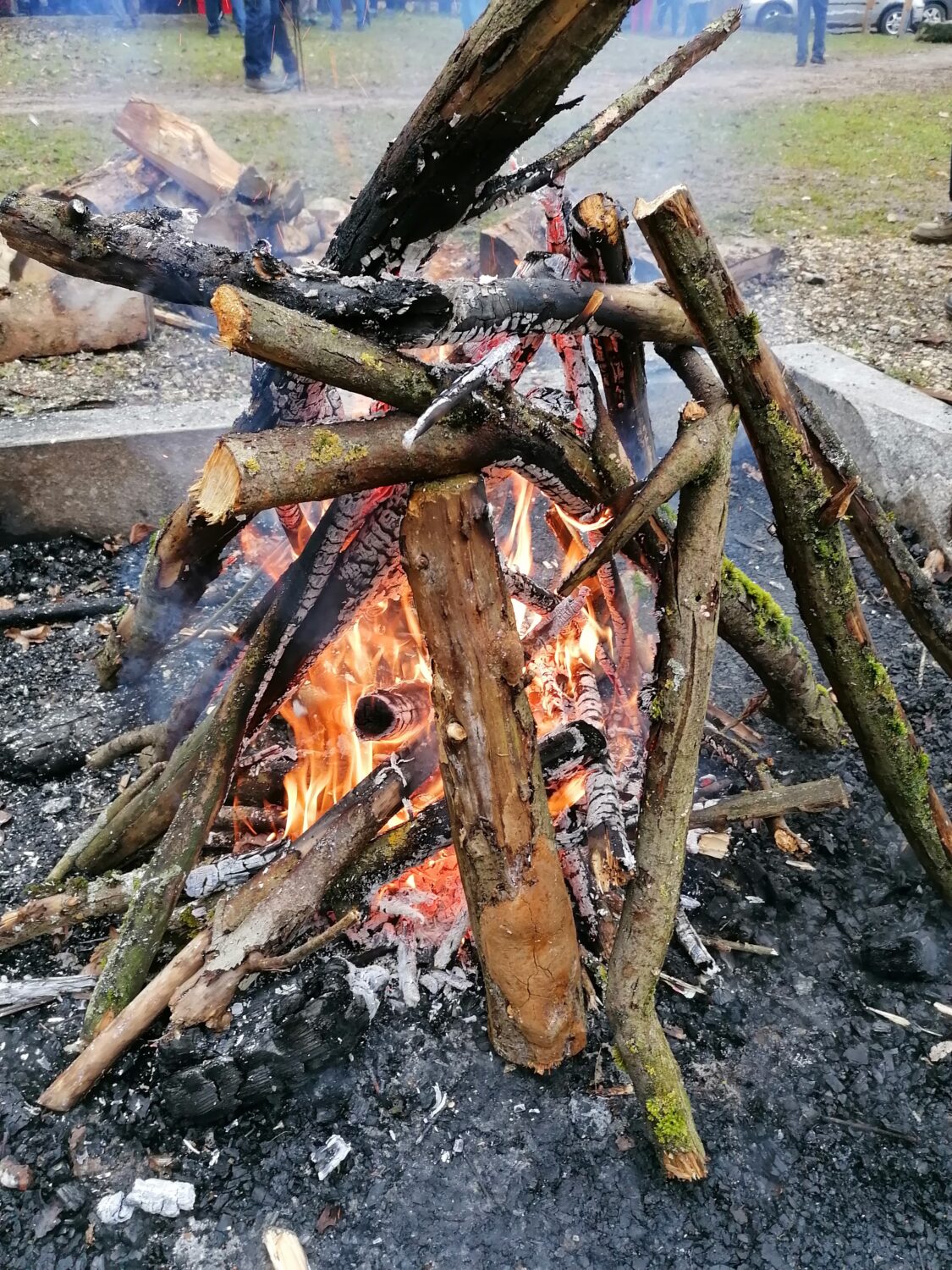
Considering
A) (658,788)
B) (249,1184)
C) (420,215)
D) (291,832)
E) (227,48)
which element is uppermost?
(227,48)

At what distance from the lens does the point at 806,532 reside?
2.73m

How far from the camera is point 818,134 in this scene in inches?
475

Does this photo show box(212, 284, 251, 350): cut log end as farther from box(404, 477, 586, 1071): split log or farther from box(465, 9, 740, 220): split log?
box(465, 9, 740, 220): split log

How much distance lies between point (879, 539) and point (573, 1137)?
195 cm

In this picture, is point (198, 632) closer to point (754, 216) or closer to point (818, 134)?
point (754, 216)

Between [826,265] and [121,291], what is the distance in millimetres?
5760

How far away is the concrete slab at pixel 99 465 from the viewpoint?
4676 mm

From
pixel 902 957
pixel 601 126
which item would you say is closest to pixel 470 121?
pixel 601 126

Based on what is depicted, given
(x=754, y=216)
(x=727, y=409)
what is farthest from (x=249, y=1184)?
(x=754, y=216)

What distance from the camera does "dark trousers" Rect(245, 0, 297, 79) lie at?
1305 cm

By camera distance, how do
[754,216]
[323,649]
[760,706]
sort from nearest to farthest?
[323,649] < [760,706] < [754,216]

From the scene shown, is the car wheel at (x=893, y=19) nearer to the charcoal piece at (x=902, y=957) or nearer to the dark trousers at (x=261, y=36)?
the dark trousers at (x=261, y=36)

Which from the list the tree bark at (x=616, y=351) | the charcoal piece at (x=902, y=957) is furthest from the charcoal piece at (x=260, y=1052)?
the tree bark at (x=616, y=351)

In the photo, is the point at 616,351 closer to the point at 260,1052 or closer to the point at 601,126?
the point at 601,126
